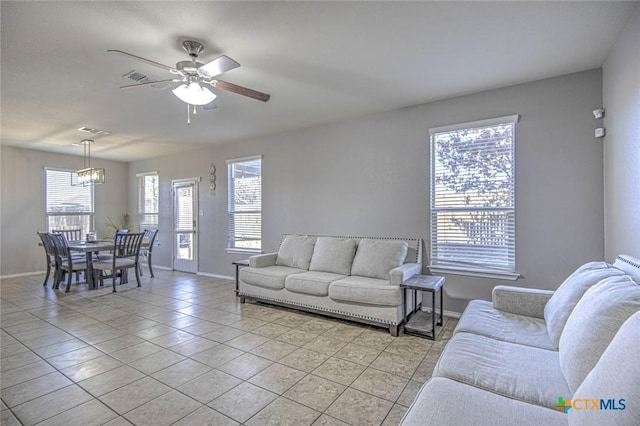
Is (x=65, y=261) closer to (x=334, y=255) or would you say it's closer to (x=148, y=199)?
(x=148, y=199)

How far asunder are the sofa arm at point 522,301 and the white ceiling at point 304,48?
6.52 feet

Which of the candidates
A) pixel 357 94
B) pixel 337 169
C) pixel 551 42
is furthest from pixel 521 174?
pixel 337 169

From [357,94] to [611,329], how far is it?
3.08 m

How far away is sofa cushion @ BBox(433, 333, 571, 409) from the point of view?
4.59ft

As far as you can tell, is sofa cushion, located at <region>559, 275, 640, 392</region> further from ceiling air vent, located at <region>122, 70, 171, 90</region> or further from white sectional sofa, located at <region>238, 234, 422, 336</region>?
ceiling air vent, located at <region>122, 70, 171, 90</region>

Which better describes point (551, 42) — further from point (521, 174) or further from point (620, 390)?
point (620, 390)

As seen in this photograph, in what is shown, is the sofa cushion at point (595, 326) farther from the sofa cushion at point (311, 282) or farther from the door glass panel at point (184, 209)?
the door glass panel at point (184, 209)

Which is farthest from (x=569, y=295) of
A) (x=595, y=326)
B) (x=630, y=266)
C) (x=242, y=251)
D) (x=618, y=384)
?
(x=242, y=251)

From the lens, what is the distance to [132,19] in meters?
2.17

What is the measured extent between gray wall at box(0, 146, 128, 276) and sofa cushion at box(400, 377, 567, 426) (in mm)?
8175

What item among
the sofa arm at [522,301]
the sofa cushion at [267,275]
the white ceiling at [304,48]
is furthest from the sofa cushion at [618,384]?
the sofa cushion at [267,275]

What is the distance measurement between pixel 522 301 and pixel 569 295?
0.55m

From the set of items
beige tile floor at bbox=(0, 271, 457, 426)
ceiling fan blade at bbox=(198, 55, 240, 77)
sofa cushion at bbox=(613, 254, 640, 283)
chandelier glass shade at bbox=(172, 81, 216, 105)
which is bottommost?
beige tile floor at bbox=(0, 271, 457, 426)

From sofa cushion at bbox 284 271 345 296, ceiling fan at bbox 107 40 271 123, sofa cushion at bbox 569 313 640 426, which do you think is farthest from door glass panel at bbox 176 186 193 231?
sofa cushion at bbox 569 313 640 426
